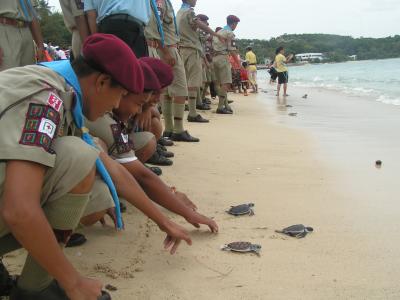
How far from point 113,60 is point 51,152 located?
1.20ft

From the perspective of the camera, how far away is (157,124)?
353 centimetres

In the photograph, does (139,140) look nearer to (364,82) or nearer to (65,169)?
(65,169)

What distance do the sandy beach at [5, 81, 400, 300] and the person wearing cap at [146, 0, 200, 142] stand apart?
536 mm

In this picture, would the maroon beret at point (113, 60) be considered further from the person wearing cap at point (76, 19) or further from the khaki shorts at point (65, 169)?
the person wearing cap at point (76, 19)

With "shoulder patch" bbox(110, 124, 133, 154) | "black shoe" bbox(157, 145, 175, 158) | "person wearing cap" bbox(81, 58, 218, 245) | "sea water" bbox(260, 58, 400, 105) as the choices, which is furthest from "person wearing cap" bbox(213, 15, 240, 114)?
"shoulder patch" bbox(110, 124, 133, 154)

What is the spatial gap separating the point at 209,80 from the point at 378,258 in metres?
8.39

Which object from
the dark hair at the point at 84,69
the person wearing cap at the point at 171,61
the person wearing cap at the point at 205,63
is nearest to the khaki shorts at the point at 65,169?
the dark hair at the point at 84,69

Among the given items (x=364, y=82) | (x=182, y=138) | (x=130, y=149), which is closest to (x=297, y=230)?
(x=130, y=149)

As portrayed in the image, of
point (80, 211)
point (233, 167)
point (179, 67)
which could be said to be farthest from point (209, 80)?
point (80, 211)

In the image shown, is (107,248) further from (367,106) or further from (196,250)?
(367,106)

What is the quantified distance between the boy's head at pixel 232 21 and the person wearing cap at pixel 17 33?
19.4 ft

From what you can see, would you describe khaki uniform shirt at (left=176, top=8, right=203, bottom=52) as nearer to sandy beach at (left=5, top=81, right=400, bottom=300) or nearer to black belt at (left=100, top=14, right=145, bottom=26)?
sandy beach at (left=5, top=81, right=400, bottom=300)

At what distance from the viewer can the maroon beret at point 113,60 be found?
154cm

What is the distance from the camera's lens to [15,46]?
308cm
